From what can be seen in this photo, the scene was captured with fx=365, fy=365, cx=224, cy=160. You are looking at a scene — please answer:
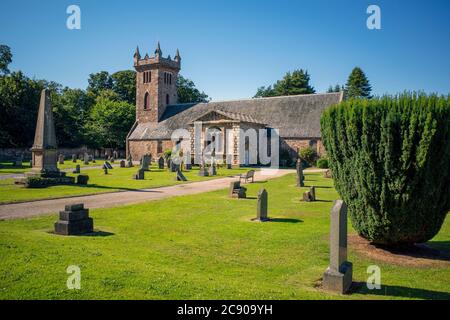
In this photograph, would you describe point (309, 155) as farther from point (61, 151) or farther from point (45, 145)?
point (61, 151)

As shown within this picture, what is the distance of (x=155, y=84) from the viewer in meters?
55.6

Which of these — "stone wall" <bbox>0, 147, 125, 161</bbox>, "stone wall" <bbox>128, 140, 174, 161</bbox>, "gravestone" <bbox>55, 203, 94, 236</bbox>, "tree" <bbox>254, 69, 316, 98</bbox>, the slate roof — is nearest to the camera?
"gravestone" <bbox>55, 203, 94, 236</bbox>

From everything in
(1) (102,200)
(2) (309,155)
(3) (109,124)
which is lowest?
(1) (102,200)

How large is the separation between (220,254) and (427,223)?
506 cm

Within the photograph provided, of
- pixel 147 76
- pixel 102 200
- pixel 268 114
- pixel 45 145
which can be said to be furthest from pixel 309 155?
pixel 102 200

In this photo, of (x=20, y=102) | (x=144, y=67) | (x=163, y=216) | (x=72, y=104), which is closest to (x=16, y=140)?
(x=20, y=102)

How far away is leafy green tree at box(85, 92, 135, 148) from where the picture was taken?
62.2 metres

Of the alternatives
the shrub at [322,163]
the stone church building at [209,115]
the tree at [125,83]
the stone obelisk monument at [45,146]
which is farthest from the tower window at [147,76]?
the stone obelisk monument at [45,146]

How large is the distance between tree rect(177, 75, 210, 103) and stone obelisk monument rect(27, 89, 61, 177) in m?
54.9

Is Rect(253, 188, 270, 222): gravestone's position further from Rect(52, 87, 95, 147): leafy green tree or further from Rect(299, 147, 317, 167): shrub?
Rect(52, 87, 95, 147): leafy green tree

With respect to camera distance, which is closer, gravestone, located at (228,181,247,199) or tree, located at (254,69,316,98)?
gravestone, located at (228,181,247,199)

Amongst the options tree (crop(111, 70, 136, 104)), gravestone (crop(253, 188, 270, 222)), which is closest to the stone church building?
tree (crop(111, 70, 136, 104))

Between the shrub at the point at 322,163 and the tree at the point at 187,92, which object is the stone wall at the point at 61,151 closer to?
the tree at the point at 187,92

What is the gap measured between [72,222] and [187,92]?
70653 mm
